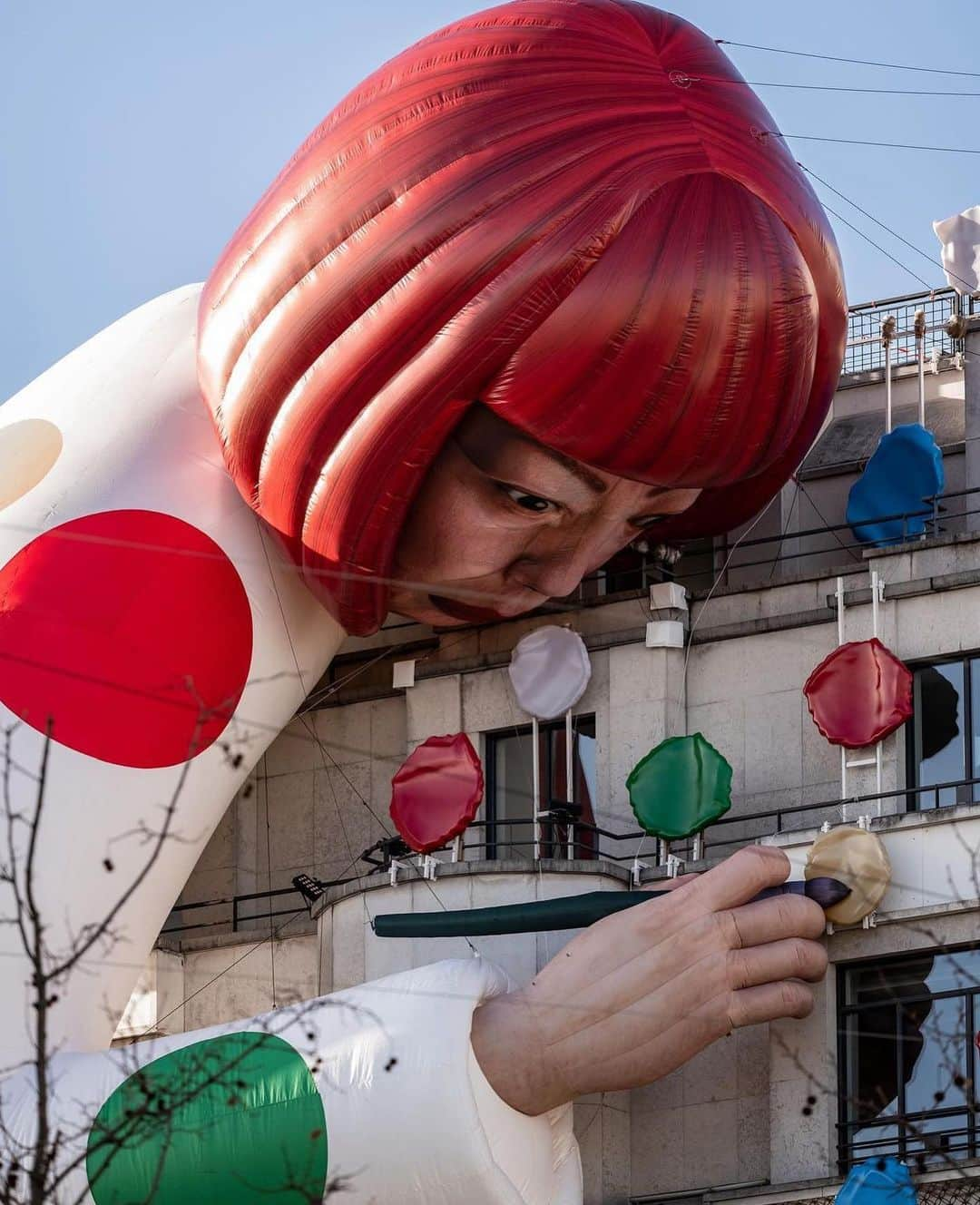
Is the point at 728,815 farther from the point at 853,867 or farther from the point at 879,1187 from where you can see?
the point at 879,1187

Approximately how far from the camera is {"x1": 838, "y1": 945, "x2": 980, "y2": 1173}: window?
71.6 feet

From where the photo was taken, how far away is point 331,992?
2261 cm

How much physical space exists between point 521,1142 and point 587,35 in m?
8.42

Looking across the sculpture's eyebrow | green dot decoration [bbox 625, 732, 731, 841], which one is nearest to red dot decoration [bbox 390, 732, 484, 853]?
green dot decoration [bbox 625, 732, 731, 841]

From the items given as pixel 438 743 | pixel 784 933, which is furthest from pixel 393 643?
pixel 784 933

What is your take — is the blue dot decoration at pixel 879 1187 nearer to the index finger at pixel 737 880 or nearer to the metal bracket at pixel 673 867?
the index finger at pixel 737 880

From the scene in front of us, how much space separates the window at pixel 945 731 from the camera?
76.8 feet

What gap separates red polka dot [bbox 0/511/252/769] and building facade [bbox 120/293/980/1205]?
6.94ft

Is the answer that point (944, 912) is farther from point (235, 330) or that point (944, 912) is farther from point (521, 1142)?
point (235, 330)

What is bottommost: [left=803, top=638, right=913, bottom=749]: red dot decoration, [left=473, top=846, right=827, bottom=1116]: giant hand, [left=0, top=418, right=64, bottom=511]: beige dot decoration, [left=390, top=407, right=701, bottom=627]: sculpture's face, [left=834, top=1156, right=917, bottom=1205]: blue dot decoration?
[left=834, top=1156, right=917, bottom=1205]: blue dot decoration

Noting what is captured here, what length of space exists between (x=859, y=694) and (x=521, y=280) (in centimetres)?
443

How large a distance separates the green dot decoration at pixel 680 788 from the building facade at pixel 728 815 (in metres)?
0.31

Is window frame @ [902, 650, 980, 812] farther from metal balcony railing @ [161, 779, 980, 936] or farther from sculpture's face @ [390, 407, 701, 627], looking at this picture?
sculpture's face @ [390, 407, 701, 627]

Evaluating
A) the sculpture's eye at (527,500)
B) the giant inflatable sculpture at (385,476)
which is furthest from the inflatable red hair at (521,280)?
the sculpture's eye at (527,500)
